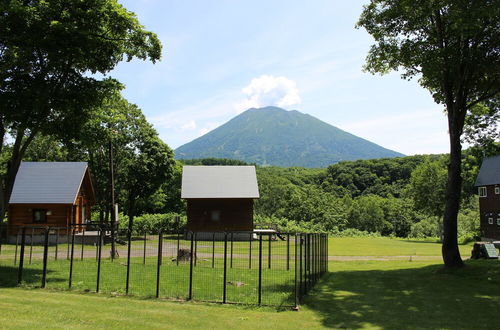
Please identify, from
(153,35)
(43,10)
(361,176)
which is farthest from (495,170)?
(361,176)

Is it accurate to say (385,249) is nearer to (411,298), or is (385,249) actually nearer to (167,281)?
(411,298)

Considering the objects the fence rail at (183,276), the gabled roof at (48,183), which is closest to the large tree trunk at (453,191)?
the fence rail at (183,276)

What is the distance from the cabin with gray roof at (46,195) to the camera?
107 feet

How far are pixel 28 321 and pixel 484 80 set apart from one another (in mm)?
20938

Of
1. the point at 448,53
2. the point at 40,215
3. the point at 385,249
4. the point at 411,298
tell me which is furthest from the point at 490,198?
the point at 40,215

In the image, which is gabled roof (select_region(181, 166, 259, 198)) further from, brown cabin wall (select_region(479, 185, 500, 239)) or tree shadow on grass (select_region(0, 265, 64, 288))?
brown cabin wall (select_region(479, 185, 500, 239))

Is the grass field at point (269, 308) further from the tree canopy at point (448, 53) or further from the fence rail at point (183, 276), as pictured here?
the tree canopy at point (448, 53)

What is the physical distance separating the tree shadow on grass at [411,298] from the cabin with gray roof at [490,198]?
30.4 metres

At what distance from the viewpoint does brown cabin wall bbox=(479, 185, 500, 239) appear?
45281mm

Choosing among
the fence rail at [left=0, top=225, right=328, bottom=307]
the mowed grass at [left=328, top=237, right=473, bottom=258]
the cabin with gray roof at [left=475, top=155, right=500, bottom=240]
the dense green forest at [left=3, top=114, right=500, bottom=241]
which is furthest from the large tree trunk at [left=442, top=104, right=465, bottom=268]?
the cabin with gray roof at [left=475, top=155, right=500, bottom=240]

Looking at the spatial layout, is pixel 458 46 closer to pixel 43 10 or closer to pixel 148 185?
pixel 43 10

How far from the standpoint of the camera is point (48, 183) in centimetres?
3412

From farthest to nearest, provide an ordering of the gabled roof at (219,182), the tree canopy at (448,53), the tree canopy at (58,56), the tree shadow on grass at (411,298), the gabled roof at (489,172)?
the gabled roof at (489,172) → the gabled roof at (219,182) → the tree canopy at (448,53) → the tree canopy at (58,56) → the tree shadow on grass at (411,298)

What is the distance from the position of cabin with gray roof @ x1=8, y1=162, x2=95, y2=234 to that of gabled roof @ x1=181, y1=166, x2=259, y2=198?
36.4 feet
